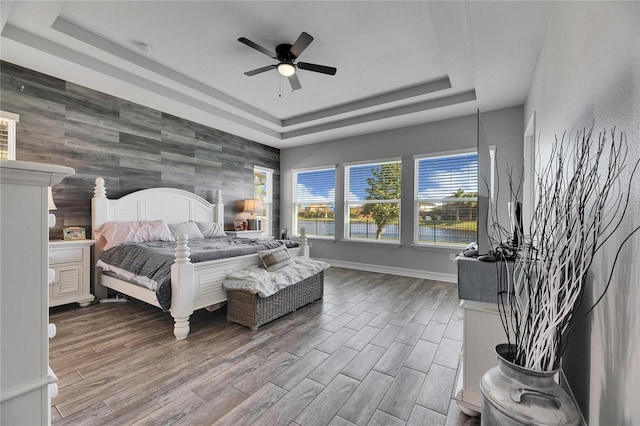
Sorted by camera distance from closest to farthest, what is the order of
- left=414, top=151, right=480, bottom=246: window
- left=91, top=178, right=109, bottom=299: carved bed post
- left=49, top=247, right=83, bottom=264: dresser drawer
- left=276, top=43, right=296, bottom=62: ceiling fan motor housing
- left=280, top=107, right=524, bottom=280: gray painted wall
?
left=276, top=43, right=296, bottom=62: ceiling fan motor housing
left=49, top=247, right=83, bottom=264: dresser drawer
left=91, top=178, right=109, bottom=299: carved bed post
left=280, top=107, right=524, bottom=280: gray painted wall
left=414, top=151, right=480, bottom=246: window

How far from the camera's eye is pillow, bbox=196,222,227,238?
4.50 metres

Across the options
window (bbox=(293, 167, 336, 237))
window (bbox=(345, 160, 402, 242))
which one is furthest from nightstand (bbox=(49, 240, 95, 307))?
window (bbox=(345, 160, 402, 242))

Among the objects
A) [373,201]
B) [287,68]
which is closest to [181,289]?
[287,68]

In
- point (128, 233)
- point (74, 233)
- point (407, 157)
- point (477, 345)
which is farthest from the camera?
point (407, 157)

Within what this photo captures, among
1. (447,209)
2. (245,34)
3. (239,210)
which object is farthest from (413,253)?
(245,34)

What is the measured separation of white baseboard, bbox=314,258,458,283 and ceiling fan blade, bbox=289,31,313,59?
12.2 ft

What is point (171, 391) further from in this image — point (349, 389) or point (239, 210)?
point (239, 210)

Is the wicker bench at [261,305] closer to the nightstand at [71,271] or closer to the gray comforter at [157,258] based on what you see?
the gray comforter at [157,258]

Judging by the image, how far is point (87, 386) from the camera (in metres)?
1.79

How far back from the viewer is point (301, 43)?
2592 millimetres

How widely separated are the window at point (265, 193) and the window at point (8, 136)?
3.56 m

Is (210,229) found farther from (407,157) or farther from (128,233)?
(407,157)

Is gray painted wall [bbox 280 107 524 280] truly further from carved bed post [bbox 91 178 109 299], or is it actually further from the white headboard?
carved bed post [bbox 91 178 109 299]

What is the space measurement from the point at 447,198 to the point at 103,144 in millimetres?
5031
